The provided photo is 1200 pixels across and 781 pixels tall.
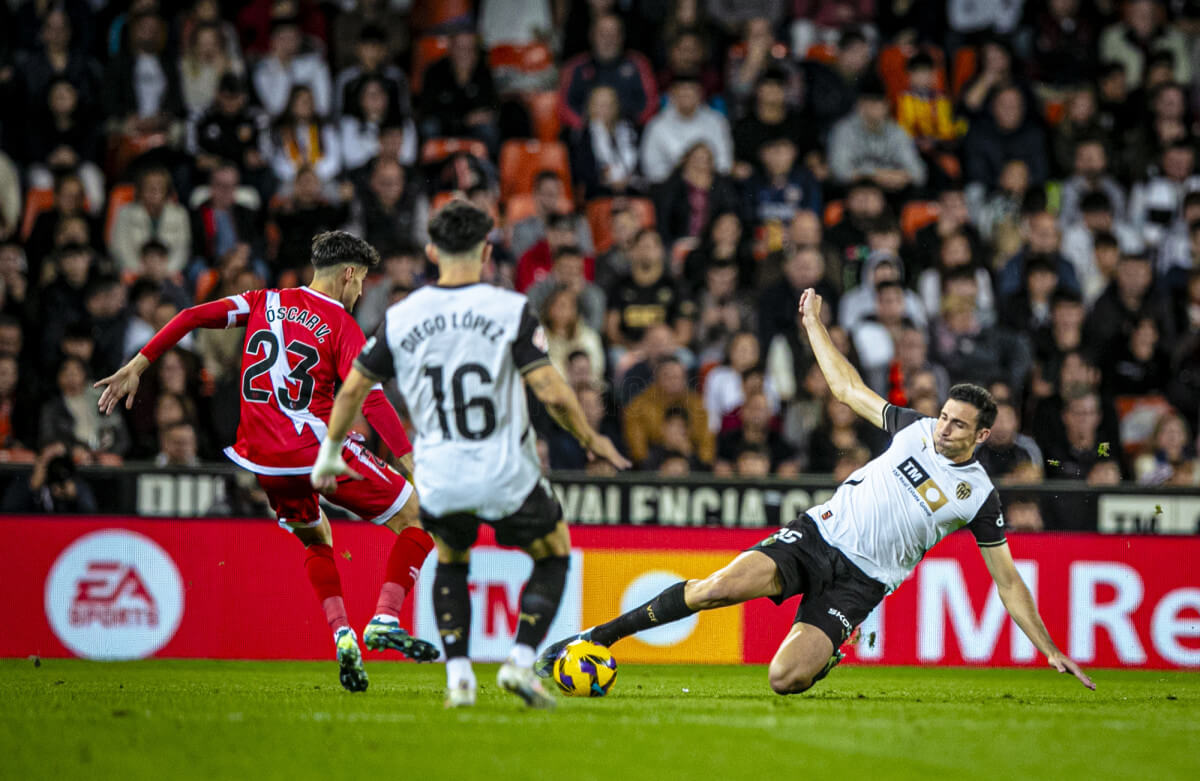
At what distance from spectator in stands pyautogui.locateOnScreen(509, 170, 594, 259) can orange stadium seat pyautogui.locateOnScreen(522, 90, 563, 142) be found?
4.40 feet

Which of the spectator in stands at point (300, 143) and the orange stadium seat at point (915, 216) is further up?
the spectator in stands at point (300, 143)

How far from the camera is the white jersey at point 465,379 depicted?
646 centimetres

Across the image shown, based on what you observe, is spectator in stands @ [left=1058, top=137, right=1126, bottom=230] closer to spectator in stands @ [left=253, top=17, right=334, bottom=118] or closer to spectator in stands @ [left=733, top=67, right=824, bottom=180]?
spectator in stands @ [left=733, top=67, right=824, bottom=180]

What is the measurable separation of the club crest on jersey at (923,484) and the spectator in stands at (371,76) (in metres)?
9.20

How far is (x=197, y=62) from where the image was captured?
16.2 meters

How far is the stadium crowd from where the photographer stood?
44.1 feet

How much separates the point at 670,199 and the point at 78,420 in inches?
248

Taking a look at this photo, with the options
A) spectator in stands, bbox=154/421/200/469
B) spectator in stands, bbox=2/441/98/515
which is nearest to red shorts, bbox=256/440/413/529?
spectator in stands, bbox=2/441/98/515

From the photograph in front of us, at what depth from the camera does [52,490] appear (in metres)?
11.7

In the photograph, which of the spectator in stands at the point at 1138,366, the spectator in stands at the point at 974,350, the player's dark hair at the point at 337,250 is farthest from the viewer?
the spectator in stands at the point at 1138,366

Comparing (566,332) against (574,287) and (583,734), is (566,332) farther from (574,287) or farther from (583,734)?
(583,734)

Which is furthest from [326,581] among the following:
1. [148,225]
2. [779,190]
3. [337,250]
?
[779,190]

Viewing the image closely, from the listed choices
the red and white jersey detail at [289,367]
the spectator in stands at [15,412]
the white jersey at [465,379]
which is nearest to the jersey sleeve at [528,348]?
the white jersey at [465,379]

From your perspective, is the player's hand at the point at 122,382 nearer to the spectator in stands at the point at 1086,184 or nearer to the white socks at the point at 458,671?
the white socks at the point at 458,671
